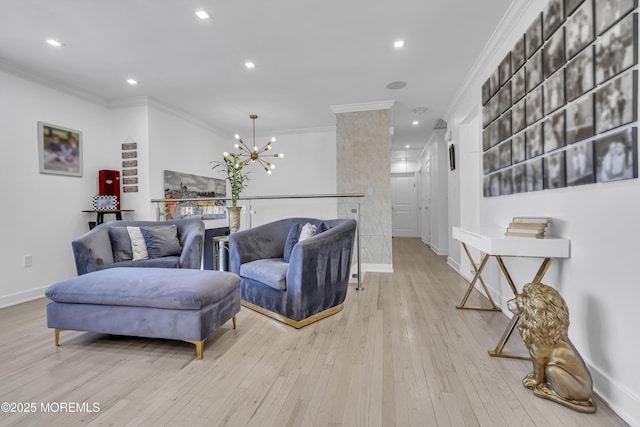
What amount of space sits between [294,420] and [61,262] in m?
4.02

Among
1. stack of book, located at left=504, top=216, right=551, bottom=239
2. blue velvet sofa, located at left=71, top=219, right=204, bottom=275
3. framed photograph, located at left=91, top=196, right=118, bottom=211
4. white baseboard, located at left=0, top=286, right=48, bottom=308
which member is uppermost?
framed photograph, located at left=91, top=196, right=118, bottom=211

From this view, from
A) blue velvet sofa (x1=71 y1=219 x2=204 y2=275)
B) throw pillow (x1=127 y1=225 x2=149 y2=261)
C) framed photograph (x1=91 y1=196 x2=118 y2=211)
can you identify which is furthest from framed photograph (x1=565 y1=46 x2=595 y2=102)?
framed photograph (x1=91 y1=196 x2=118 y2=211)

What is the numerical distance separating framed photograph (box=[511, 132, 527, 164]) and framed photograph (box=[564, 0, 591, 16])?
0.83 meters

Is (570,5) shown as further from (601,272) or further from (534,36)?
(601,272)

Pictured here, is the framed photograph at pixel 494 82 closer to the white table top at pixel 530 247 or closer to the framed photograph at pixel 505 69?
the framed photograph at pixel 505 69

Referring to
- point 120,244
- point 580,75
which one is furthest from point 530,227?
point 120,244

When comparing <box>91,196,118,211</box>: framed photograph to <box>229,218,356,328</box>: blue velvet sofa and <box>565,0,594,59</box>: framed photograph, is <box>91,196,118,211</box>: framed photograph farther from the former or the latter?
<box>565,0,594,59</box>: framed photograph

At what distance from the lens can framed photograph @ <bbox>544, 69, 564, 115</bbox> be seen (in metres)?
1.88

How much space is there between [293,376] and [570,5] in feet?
8.89

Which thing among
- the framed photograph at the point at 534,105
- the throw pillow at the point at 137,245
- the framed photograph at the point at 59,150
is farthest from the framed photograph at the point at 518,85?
the framed photograph at the point at 59,150

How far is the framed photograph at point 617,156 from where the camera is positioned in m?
1.35

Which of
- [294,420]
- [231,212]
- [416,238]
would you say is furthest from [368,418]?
[416,238]

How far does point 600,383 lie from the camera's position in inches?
62.5

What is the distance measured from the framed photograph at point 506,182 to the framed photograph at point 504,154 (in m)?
0.07
